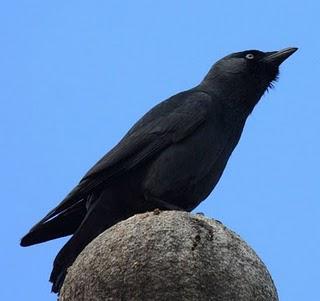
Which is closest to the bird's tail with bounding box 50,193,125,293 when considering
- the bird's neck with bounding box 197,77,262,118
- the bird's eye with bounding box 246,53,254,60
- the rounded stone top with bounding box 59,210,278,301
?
the rounded stone top with bounding box 59,210,278,301

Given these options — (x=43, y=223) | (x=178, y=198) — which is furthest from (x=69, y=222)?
(x=178, y=198)

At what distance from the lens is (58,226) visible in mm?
8945

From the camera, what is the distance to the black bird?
875cm

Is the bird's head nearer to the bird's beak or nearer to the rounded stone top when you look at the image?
the bird's beak

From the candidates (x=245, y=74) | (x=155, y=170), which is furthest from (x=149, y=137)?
(x=245, y=74)

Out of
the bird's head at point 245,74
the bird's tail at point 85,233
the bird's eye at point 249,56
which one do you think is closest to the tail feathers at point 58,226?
the bird's tail at point 85,233

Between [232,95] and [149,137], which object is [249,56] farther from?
[149,137]

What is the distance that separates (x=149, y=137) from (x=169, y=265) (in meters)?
3.27

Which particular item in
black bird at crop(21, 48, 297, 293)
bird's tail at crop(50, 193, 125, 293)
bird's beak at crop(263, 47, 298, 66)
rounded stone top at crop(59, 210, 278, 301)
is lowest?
rounded stone top at crop(59, 210, 278, 301)

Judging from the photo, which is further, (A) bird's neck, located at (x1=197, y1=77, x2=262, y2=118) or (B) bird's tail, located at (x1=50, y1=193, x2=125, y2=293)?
(A) bird's neck, located at (x1=197, y1=77, x2=262, y2=118)

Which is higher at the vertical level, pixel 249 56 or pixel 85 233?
pixel 249 56

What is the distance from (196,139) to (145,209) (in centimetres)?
101

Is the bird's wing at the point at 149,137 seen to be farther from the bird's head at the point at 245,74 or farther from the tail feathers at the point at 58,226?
the bird's head at the point at 245,74

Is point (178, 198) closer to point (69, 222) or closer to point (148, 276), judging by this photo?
point (69, 222)
